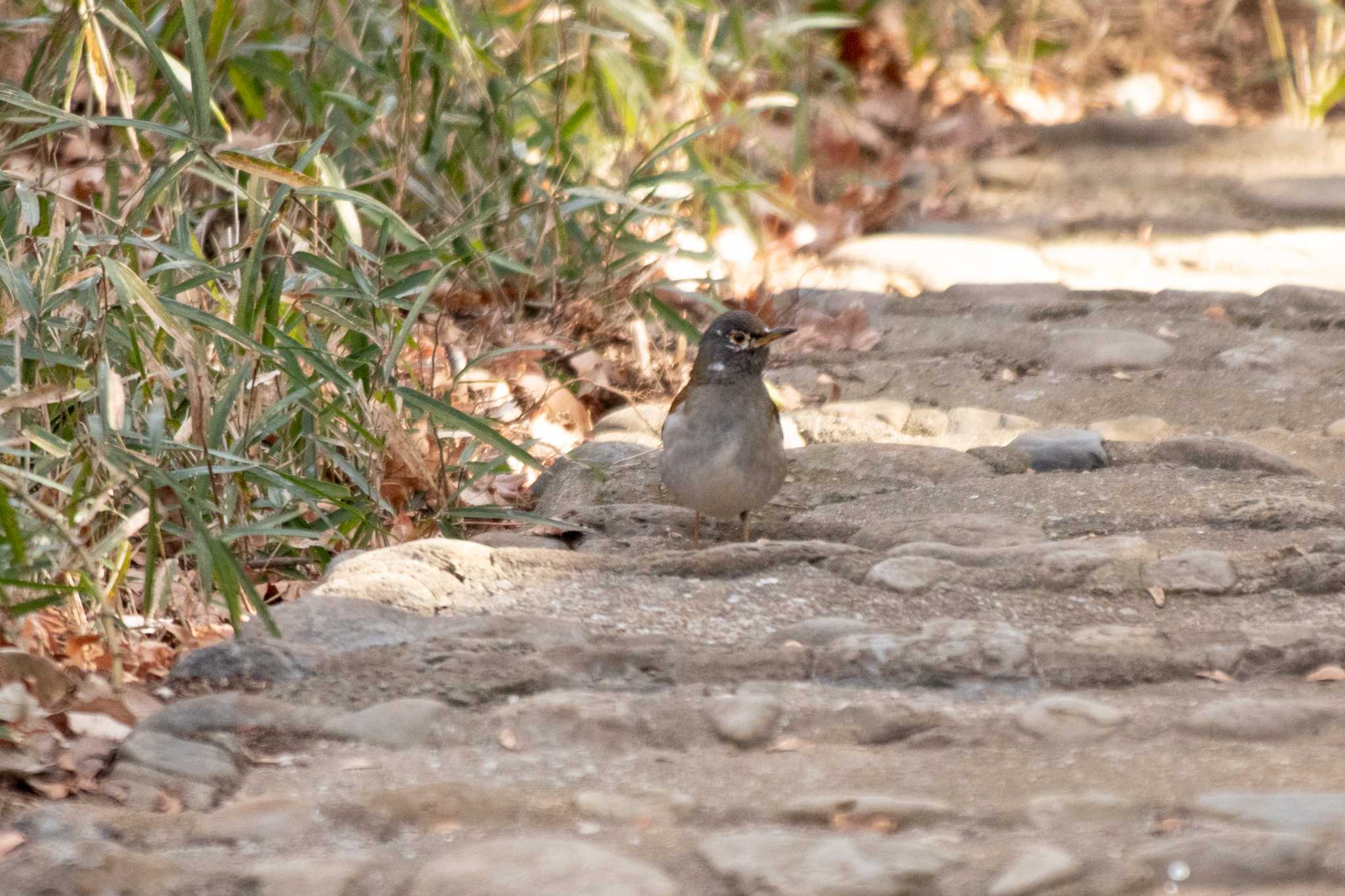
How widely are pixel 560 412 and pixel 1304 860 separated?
9.73ft

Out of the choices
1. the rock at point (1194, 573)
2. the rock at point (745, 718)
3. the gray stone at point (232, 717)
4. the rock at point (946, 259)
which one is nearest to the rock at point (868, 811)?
the rock at point (745, 718)

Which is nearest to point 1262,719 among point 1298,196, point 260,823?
point 260,823

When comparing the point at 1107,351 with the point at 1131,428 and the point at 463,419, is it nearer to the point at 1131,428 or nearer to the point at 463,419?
the point at 1131,428

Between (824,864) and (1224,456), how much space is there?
222cm

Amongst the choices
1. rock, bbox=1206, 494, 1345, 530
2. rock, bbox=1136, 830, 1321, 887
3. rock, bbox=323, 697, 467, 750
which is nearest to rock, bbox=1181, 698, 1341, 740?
rock, bbox=1136, 830, 1321, 887

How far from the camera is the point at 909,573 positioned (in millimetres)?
3141

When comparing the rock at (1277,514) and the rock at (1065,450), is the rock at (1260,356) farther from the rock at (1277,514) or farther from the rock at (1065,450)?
the rock at (1277,514)

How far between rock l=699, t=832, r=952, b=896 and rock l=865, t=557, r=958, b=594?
1.03m

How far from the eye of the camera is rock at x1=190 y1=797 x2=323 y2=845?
2.15 metres

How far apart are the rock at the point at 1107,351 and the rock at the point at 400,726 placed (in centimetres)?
286

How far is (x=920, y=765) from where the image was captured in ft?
7.75

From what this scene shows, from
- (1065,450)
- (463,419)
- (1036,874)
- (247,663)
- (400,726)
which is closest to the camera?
(1036,874)

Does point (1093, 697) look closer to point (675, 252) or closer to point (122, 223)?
point (122, 223)

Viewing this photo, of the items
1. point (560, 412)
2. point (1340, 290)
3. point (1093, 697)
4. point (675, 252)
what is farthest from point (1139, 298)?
point (1093, 697)
